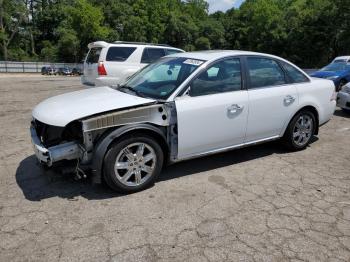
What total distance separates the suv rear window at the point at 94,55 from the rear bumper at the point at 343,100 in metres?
6.60

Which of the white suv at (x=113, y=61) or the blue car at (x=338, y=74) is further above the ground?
the white suv at (x=113, y=61)

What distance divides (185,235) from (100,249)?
0.82m

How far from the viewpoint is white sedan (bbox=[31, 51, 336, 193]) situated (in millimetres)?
4176

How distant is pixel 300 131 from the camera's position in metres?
5.91

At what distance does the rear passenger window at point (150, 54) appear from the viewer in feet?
35.9

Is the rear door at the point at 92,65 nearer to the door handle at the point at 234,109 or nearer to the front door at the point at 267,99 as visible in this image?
the front door at the point at 267,99

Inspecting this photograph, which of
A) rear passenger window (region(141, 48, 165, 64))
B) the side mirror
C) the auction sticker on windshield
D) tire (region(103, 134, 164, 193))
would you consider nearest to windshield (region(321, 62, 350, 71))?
rear passenger window (region(141, 48, 165, 64))

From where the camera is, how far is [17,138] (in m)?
6.75

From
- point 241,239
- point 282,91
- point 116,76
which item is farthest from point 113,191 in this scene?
point 116,76

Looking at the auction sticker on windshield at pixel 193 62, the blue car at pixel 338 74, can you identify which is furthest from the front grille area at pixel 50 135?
the blue car at pixel 338 74

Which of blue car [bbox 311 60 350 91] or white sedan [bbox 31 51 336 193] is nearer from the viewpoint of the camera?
white sedan [bbox 31 51 336 193]

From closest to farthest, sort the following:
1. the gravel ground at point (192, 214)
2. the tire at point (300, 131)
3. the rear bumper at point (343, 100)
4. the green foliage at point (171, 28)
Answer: the gravel ground at point (192, 214), the tire at point (300, 131), the rear bumper at point (343, 100), the green foliage at point (171, 28)

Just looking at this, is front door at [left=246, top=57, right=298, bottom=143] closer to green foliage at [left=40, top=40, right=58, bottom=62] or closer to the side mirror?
the side mirror

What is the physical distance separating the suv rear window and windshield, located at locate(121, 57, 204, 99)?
527 cm
